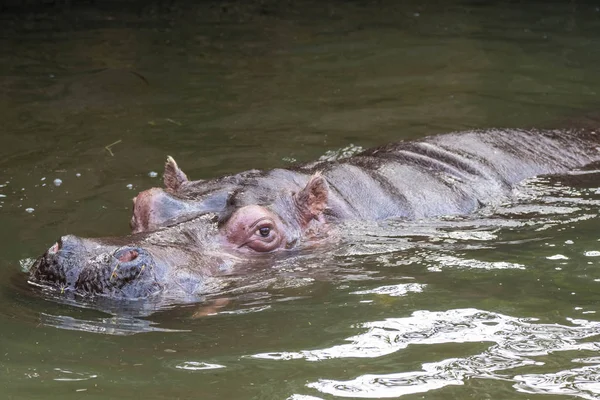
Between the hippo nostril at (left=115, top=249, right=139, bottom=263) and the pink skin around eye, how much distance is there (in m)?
0.84

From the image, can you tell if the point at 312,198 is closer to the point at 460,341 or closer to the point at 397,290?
the point at 397,290

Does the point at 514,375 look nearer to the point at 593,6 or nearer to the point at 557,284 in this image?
the point at 557,284

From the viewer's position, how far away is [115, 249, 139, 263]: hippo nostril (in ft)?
16.0

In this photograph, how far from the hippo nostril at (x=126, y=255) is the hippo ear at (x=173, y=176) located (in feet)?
4.74

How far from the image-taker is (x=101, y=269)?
16.1 ft

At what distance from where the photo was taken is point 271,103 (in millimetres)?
9938

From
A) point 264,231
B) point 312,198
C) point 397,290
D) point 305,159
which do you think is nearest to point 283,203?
point 312,198

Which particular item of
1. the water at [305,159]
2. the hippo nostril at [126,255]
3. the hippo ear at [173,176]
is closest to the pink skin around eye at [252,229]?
the water at [305,159]

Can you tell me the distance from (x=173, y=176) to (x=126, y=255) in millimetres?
1516

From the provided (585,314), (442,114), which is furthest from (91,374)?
(442,114)

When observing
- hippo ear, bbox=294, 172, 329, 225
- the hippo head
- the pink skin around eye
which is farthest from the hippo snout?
hippo ear, bbox=294, 172, 329, 225

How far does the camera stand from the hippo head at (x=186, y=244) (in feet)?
16.1

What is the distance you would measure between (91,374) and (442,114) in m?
5.93

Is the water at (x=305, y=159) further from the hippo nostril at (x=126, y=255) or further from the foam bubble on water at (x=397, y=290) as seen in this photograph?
the hippo nostril at (x=126, y=255)
